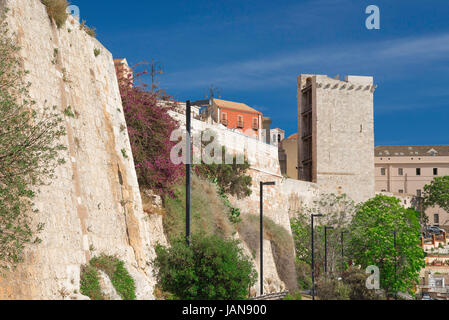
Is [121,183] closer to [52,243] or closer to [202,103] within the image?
[202,103]

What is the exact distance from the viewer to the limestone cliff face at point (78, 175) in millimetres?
12797

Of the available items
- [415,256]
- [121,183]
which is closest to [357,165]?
[415,256]

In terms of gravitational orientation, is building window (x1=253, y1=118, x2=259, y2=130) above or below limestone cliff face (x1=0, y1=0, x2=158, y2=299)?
above

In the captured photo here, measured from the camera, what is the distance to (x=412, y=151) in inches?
4104

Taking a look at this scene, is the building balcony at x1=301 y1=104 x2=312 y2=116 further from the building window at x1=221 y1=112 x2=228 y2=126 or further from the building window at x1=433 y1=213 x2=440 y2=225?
the building window at x1=433 y1=213 x2=440 y2=225

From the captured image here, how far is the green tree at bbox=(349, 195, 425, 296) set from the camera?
45.4 metres

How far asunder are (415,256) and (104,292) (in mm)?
36892

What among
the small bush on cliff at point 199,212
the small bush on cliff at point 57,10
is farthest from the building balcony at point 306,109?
the small bush on cliff at point 57,10

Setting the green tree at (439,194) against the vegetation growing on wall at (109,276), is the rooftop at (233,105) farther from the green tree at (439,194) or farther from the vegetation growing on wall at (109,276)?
the vegetation growing on wall at (109,276)

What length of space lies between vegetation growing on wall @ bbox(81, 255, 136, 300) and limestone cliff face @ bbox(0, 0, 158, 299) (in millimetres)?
260

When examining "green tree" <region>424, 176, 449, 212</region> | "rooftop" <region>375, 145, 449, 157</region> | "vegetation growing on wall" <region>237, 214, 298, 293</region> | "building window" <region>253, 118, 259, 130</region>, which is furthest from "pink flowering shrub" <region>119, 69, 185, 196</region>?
"rooftop" <region>375, 145, 449, 157</region>

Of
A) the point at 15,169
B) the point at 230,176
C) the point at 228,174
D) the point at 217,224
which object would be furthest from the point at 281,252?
the point at 15,169

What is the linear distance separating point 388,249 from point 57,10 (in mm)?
36361

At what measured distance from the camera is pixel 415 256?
155 ft
